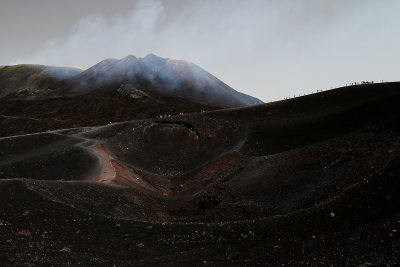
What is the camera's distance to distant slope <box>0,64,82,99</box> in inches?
4024

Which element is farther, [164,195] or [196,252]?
[164,195]

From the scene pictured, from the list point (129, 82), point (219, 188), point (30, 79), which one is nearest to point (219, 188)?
point (219, 188)

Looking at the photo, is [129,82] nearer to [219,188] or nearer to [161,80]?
[161,80]

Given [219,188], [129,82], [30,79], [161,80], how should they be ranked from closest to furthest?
1. [219,188]
2. [129,82]
3. [161,80]
4. [30,79]

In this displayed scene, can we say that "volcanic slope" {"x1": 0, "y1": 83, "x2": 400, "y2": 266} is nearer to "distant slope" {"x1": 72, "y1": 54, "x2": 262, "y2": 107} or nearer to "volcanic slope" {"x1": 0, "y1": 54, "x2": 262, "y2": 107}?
"volcanic slope" {"x1": 0, "y1": 54, "x2": 262, "y2": 107}

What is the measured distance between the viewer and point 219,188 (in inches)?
722

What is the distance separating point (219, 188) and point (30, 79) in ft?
358

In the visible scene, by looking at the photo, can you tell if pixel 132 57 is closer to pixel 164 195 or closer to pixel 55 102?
pixel 55 102

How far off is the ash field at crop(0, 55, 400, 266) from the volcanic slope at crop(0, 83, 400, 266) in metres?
0.05

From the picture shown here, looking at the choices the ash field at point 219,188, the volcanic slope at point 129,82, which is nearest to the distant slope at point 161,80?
the volcanic slope at point 129,82

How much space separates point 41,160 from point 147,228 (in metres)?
12.4

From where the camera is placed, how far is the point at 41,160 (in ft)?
69.0

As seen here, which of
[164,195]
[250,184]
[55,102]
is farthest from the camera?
[55,102]

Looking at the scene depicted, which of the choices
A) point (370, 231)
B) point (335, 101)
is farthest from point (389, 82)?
point (370, 231)
